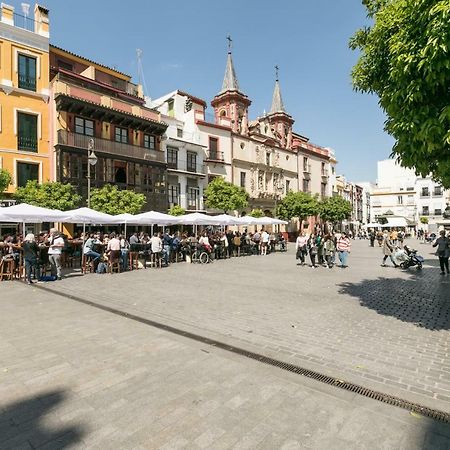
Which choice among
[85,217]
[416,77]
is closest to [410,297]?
[416,77]

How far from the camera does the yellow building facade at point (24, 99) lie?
2103cm

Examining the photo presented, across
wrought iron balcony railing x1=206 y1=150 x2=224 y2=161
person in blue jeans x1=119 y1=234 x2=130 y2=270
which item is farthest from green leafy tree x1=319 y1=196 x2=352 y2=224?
person in blue jeans x1=119 y1=234 x2=130 y2=270

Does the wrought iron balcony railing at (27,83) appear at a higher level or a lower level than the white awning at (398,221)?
higher

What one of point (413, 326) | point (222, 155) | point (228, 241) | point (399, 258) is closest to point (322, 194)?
point (222, 155)

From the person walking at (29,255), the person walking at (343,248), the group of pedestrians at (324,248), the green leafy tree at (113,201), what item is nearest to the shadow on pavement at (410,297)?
the person walking at (343,248)

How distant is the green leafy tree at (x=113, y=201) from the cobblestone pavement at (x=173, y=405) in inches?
672

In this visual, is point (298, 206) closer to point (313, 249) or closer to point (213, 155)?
point (213, 155)

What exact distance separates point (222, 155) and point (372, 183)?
72527 millimetres

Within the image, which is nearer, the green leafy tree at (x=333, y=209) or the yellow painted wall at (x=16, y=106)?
the yellow painted wall at (x=16, y=106)

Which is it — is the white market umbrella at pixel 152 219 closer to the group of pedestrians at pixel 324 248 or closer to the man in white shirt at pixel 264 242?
the man in white shirt at pixel 264 242

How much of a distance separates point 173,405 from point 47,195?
18985 mm

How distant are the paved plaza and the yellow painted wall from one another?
16519 millimetres

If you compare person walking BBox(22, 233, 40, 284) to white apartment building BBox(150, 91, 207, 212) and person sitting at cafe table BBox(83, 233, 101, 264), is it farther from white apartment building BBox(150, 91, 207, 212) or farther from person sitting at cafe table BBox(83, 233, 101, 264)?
white apartment building BBox(150, 91, 207, 212)

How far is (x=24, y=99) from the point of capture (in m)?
21.9
